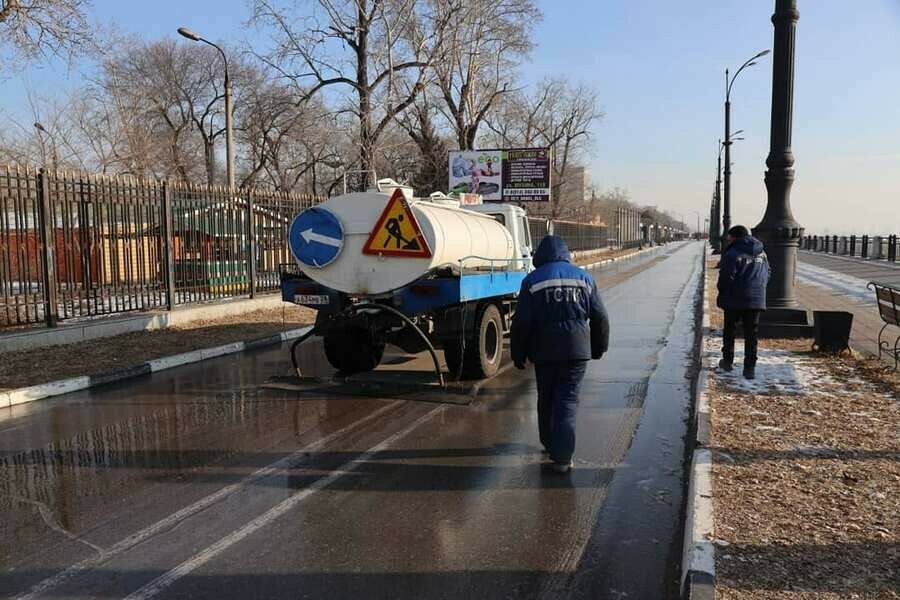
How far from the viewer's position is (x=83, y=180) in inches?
479

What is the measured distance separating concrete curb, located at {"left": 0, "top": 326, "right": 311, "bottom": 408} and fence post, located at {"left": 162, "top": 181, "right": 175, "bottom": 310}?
2896mm

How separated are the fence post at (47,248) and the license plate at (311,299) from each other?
5376mm

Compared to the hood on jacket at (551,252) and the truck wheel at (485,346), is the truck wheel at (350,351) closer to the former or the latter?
the truck wheel at (485,346)

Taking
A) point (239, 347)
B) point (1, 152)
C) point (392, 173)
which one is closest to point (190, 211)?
point (239, 347)

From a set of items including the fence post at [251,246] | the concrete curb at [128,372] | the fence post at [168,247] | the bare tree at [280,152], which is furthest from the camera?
the bare tree at [280,152]

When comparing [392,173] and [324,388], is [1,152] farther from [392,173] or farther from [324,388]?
[324,388]

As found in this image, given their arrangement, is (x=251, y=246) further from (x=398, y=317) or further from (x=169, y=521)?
(x=169, y=521)

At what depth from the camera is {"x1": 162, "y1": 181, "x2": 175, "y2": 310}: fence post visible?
13883 mm

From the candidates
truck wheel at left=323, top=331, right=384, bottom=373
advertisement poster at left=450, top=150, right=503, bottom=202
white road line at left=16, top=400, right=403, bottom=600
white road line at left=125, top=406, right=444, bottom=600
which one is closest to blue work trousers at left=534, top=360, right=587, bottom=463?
white road line at left=125, top=406, right=444, bottom=600

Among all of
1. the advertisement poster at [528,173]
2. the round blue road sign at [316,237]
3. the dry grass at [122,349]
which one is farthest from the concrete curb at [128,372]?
the advertisement poster at [528,173]

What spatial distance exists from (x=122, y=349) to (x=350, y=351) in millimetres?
4163

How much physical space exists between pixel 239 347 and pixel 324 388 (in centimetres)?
386

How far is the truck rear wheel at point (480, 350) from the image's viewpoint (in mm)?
8648

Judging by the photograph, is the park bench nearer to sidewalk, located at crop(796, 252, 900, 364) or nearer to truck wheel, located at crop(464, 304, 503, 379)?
sidewalk, located at crop(796, 252, 900, 364)
